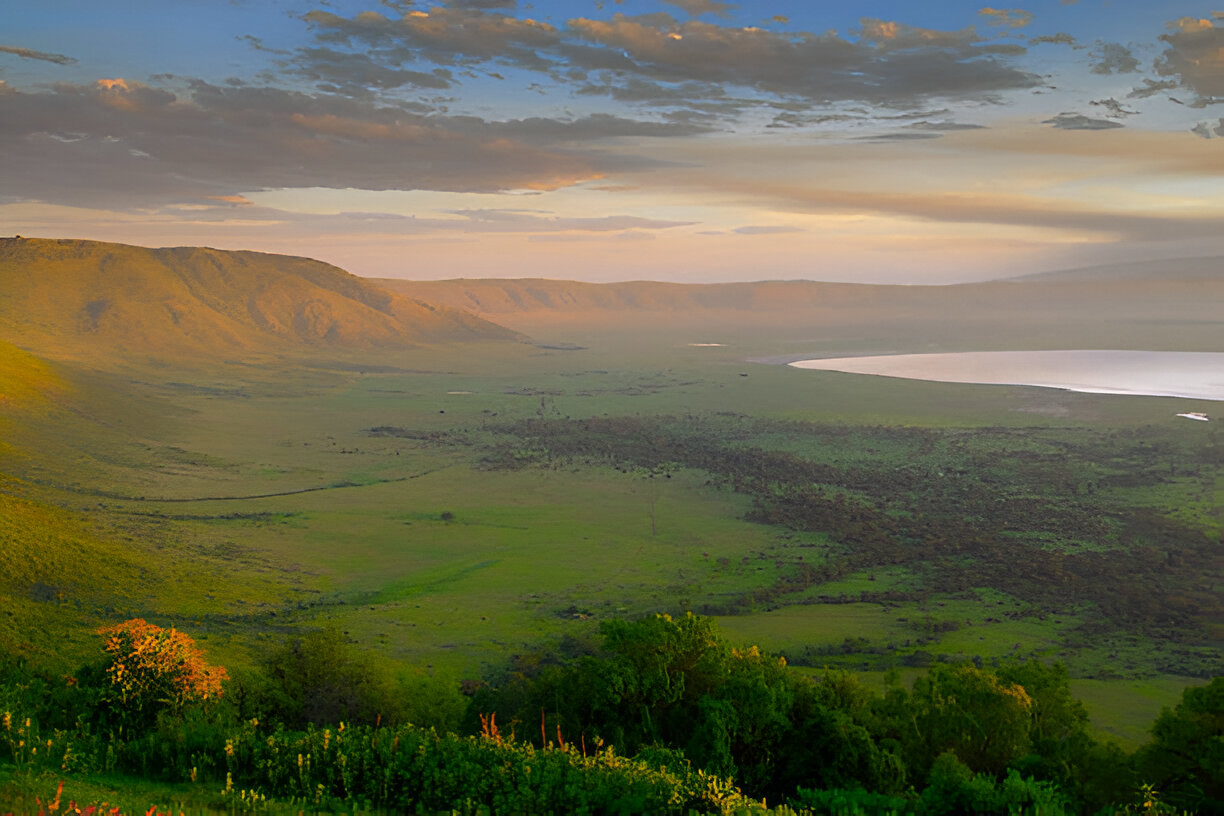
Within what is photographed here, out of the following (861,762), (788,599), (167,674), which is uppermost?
(167,674)

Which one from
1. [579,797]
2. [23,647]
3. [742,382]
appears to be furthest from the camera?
[742,382]

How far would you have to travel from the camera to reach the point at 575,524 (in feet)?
213

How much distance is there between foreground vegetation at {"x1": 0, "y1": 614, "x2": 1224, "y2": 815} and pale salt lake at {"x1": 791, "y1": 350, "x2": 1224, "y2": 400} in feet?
371

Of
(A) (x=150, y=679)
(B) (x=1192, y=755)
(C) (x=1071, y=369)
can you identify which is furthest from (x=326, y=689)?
(C) (x=1071, y=369)

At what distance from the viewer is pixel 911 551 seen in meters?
58.1

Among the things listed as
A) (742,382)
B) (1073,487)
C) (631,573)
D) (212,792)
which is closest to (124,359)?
(742,382)

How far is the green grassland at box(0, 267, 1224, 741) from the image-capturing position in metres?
42.1

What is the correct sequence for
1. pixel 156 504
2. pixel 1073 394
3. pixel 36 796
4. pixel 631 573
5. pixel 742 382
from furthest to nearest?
pixel 742 382, pixel 1073 394, pixel 156 504, pixel 631 573, pixel 36 796

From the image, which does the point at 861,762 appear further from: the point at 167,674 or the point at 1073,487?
the point at 1073,487

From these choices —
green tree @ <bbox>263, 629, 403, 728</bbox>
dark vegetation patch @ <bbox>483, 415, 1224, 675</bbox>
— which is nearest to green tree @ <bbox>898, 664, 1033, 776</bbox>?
green tree @ <bbox>263, 629, 403, 728</bbox>

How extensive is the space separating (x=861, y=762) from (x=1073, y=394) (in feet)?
380

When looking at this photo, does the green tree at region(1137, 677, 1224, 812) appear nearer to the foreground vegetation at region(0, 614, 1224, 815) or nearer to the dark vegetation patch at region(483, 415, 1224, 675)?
the foreground vegetation at region(0, 614, 1224, 815)

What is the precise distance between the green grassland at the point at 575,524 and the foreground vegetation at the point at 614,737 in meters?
9.52

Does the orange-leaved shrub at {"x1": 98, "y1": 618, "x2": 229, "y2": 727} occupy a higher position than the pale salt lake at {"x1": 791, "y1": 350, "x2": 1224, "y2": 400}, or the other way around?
the pale salt lake at {"x1": 791, "y1": 350, "x2": 1224, "y2": 400}
